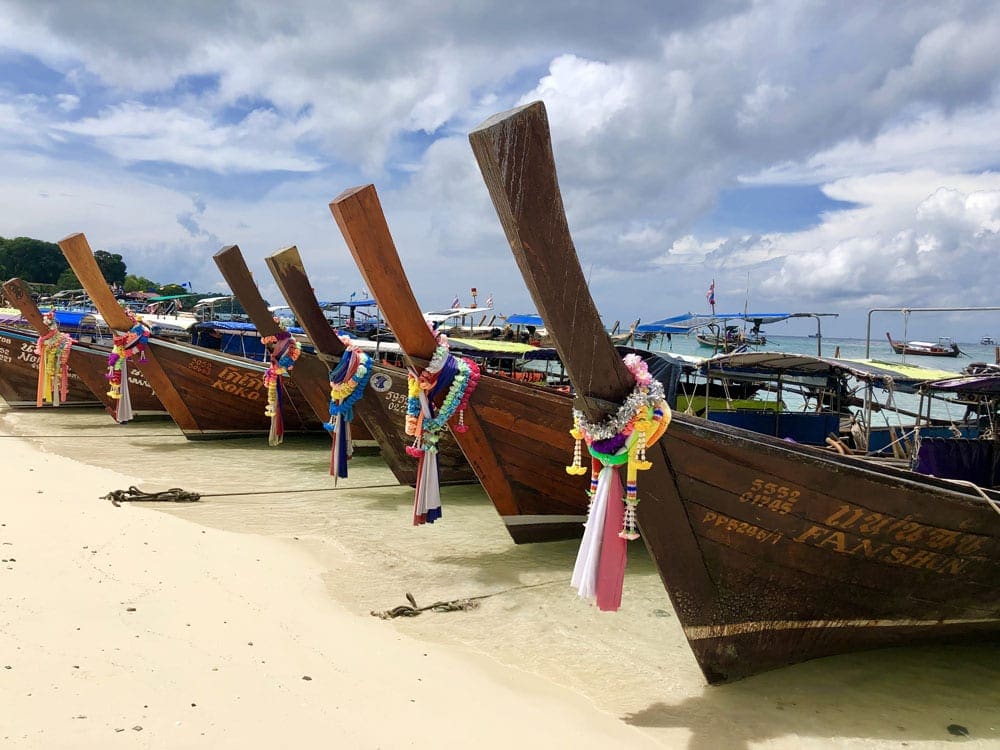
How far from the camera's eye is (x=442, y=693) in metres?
4.27

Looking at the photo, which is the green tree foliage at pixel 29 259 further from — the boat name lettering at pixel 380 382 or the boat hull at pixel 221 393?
the boat name lettering at pixel 380 382

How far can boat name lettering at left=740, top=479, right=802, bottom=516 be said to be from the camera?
168 inches

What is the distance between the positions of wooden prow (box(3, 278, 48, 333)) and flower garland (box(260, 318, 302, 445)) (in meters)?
7.51

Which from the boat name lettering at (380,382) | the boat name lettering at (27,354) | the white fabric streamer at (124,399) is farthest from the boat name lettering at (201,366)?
the boat name lettering at (27,354)

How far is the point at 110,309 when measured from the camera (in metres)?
12.4

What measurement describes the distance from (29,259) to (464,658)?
216 ft

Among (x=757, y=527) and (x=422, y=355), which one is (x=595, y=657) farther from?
(x=422, y=355)

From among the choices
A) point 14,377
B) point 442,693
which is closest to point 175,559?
point 442,693

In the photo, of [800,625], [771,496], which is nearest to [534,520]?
[800,625]

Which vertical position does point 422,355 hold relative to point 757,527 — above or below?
above

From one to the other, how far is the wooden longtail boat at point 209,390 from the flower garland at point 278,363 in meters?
1.88

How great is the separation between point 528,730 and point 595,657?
4.38 ft

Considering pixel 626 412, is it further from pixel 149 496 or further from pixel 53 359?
pixel 53 359

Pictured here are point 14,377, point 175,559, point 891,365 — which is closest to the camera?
point 175,559
